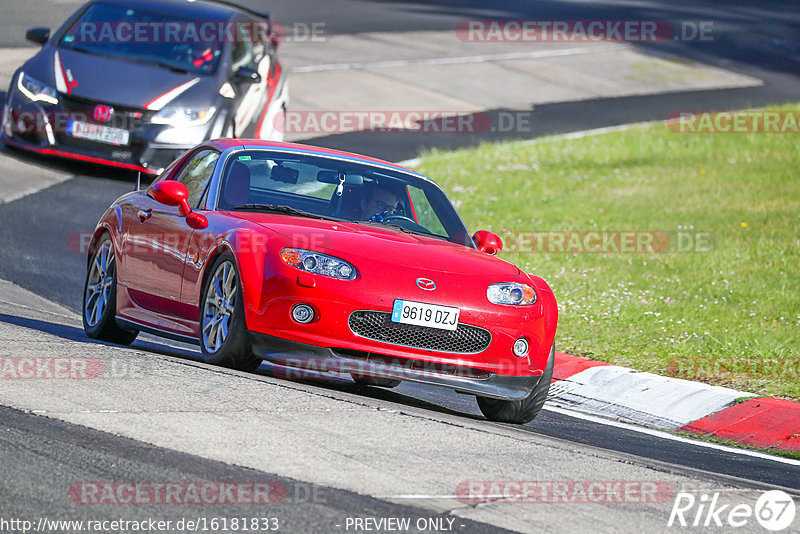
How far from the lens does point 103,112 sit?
14695 mm

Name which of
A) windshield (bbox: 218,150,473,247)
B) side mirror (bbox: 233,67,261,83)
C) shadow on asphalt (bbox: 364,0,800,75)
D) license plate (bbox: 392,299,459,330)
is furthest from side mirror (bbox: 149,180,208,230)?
shadow on asphalt (bbox: 364,0,800,75)

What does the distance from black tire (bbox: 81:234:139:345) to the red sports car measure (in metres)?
0.02

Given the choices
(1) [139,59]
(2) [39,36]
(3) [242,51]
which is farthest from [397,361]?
(2) [39,36]

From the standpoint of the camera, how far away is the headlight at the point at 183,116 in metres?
14.9

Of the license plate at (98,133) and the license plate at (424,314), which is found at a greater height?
the license plate at (424,314)

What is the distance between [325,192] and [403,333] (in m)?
1.50

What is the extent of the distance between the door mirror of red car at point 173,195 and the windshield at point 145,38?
24.1 feet

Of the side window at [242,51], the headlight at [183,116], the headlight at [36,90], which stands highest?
the side window at [242,51]

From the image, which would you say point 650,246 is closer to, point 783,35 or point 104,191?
point 104,191

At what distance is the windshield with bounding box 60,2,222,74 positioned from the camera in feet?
51.2
